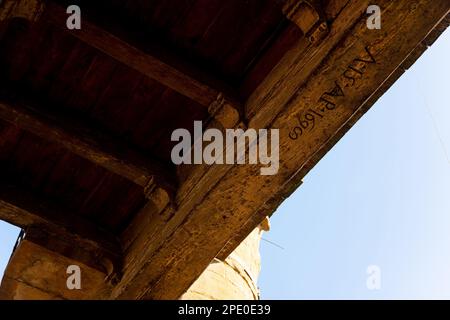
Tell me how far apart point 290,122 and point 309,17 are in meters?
0.72

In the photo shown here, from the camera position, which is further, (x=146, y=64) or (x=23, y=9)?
(x=146, y=64)

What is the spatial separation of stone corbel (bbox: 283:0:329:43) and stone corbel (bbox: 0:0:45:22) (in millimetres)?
1637

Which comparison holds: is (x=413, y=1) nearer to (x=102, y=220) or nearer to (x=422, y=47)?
(x=422, y=47)

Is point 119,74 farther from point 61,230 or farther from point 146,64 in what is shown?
point 61,230

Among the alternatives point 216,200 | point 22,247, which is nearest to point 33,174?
point 22,247

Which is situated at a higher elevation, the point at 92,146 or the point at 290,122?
the point at 92,146

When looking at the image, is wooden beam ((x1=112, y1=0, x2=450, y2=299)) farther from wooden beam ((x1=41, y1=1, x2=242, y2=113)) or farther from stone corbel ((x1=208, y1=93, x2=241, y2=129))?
wooden beam ((x1=41, y1=1, x2=242, y2=113))

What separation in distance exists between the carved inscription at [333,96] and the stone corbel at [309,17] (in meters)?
0.31

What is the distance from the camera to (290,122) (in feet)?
13.4

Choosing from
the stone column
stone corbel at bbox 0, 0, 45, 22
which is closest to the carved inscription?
the stone column

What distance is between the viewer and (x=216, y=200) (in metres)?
4.41

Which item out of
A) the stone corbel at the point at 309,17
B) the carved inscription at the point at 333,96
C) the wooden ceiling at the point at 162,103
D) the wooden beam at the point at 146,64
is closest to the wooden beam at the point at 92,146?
the wooden ceiling at the point at 162,103

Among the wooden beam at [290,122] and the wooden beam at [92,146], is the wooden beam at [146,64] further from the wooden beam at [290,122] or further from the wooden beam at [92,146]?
the wooden beam at [92,146]

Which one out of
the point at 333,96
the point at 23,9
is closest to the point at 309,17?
the point at 333,96
